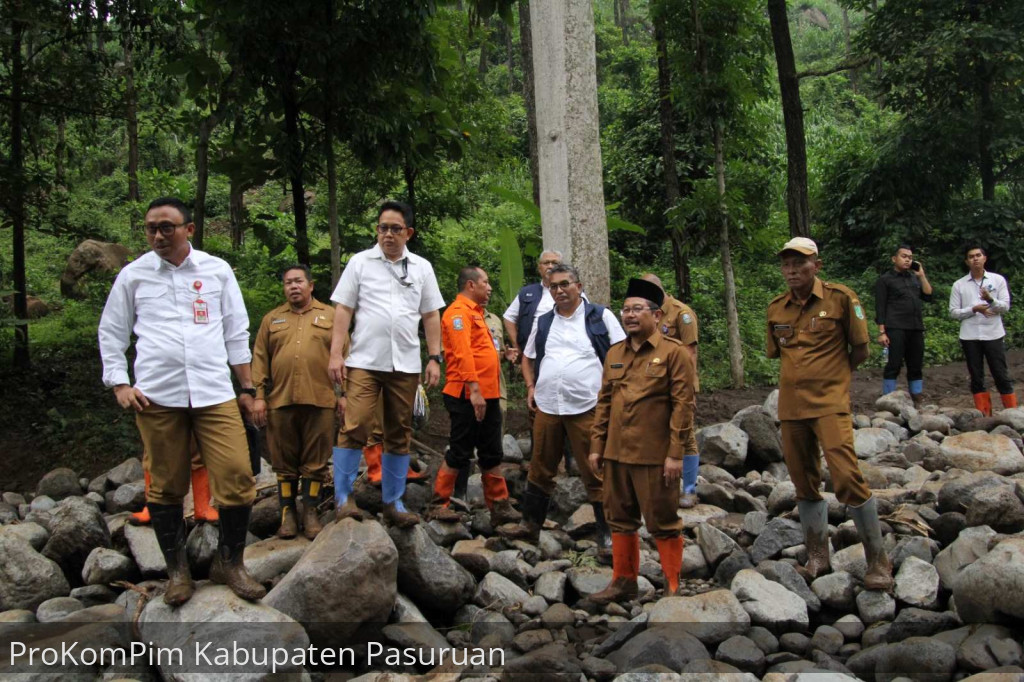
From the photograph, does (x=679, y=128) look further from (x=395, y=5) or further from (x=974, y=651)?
(x=974, y=651)

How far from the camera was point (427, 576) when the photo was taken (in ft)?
17.5

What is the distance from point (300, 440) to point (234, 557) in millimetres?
1395

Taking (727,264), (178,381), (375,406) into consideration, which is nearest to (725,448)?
(727,264)

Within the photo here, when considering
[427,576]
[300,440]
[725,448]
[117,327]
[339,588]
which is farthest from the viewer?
[725,448]

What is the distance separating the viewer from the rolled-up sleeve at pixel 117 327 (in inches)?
173

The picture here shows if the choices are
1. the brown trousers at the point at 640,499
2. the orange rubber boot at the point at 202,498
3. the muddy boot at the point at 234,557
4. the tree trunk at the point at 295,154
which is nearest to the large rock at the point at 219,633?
the muddy boot at the point at 234,557

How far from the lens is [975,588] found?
186 inches

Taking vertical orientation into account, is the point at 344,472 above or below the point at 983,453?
above

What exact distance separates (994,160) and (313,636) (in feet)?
61.5

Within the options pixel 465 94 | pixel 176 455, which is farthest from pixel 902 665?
pixel 465 94

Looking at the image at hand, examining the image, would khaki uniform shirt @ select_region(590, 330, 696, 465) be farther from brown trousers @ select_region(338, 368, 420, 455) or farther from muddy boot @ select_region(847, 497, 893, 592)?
brown trousers @ select_region(338, 368, 420, 455)

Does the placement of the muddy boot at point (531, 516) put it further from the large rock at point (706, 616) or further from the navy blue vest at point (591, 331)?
the large rock at point (706, 616)

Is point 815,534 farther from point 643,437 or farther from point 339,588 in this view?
point 339,588

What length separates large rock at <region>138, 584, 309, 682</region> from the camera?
4262mm
